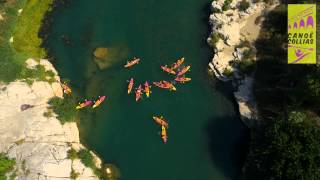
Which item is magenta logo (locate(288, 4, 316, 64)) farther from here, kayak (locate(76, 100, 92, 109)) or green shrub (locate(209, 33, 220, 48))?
kayak (locate(76, 100, 92, 109))

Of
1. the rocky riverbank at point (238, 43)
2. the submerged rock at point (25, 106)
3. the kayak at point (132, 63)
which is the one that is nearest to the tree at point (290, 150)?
the rocky riverbank at point (238, 43)

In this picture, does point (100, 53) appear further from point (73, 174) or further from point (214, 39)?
point (73, 174)

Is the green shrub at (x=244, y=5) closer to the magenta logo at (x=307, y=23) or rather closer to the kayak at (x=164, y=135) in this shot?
the magenta logo at (x=307, y=23)

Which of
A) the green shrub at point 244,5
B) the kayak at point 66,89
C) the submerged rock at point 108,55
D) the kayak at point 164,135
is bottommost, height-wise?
the kayak at point 164,135

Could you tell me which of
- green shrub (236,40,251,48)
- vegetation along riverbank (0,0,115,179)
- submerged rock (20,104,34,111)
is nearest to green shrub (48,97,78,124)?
vegetation along riverbank (0,0,115,179)

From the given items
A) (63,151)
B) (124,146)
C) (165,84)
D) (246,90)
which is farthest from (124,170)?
(246,90)

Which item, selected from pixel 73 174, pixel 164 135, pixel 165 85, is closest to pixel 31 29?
pixel 165 85

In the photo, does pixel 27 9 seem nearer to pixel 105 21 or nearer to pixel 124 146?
pixel 105 21
